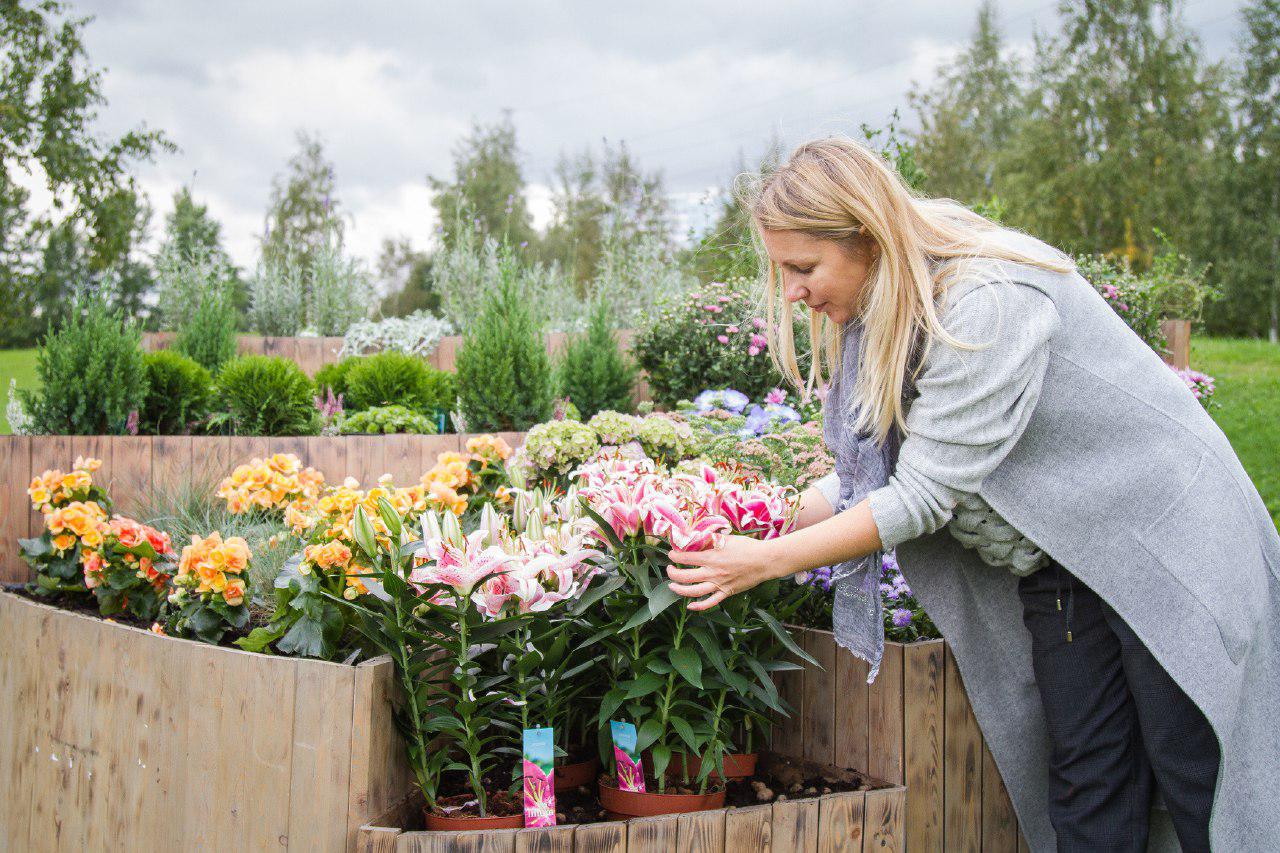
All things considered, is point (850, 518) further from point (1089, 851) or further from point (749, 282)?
point (749, 282)

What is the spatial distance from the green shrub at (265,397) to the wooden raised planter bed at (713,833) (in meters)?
2.85

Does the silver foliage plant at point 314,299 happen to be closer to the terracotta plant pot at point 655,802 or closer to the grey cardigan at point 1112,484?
the terracotta plant pot at point 655,802

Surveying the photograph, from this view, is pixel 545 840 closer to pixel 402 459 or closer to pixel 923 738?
pixel 923 738

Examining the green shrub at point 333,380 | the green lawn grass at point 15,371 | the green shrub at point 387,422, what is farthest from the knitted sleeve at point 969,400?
the green lawn grass at point 15,371

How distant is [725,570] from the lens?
62.0 inches

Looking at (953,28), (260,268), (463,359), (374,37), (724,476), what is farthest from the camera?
(953,28)

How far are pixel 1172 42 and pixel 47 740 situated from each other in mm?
21673

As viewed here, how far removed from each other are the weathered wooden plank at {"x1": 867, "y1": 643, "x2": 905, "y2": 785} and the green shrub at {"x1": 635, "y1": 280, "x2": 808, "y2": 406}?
291 centimetres

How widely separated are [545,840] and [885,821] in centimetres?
71

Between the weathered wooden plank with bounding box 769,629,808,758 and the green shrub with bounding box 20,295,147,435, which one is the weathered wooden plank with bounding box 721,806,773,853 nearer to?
the weathered wooden plank with bounding box 769,629,808,758

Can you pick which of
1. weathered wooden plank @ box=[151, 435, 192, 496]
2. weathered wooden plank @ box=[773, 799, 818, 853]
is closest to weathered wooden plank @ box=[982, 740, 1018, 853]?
weathered wooden plank @ box=[773, 799, 818, 853]

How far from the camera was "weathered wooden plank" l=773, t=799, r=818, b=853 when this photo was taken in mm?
1780

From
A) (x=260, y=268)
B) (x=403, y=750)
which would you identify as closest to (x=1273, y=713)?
(x=403, y=750)

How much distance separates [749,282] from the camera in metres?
5.33
